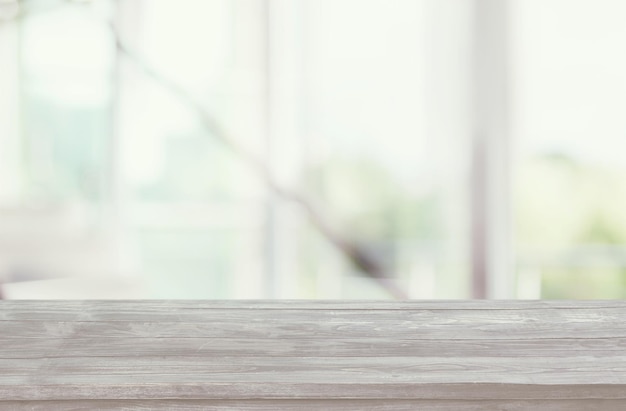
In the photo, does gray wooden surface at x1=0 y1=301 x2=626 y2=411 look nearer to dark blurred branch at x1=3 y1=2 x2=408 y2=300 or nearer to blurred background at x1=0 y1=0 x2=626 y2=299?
dark blurred branch at x1=3 y1=2 x2=408 y2=300

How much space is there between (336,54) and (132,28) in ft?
2.75

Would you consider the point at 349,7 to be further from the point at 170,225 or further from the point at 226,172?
the point at 170,225

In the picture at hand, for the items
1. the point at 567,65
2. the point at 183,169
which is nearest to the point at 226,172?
the point at 183,169

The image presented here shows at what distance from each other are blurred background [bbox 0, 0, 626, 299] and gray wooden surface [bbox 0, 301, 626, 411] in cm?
212

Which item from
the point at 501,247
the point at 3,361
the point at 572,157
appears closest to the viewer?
the point at 3,361

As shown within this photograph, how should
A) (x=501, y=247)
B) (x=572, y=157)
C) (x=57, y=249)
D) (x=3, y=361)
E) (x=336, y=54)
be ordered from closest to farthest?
(x=3, y=361)
(x=501, y=247)
(x=57, y=249)
(x=336, y=54)
(x=572, y=157)

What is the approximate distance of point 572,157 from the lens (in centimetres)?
320

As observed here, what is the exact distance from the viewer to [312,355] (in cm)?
63

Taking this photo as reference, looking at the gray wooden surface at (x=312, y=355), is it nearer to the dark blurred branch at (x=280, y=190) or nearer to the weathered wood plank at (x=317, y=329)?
the weathered wood plank at (x=317, y=329)

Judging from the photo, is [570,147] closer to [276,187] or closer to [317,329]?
[276,187]

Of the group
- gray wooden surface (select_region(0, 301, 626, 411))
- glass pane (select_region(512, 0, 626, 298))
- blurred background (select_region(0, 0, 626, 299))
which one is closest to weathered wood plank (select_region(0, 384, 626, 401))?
gray wooden surface (select_region(0, 301, 626, 411))

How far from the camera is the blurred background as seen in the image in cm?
288

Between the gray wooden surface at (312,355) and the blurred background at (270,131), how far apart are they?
212cm

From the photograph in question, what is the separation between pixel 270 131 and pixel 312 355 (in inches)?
90.7
